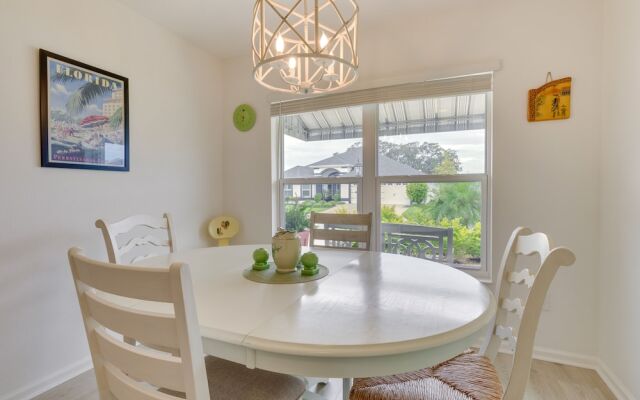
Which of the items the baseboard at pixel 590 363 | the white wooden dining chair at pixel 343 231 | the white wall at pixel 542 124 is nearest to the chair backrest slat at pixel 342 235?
the white wooden dining chair at pixel 343 231

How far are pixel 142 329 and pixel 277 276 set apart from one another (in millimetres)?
624

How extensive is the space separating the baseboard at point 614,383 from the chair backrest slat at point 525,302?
1.08 meters

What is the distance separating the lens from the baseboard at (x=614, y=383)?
1.63 metres

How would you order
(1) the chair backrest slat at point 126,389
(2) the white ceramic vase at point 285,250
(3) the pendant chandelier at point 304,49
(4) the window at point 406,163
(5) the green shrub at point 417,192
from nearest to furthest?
(1) the chair backrest slat at point 126,389 → (3) the pendant chandelier at point 304,49 → (2) the white ceramic vase at point 285,250 → (4) the window at point 406,163 → (5) the green shrub at point 417,192

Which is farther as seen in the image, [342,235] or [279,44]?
[342,235]

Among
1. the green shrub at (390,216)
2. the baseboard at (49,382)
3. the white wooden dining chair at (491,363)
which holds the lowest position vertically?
the baseboard at (49,382)

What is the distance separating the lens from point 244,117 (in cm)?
298

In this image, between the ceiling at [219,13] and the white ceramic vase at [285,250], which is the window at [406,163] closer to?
the ceiling at [219,13]

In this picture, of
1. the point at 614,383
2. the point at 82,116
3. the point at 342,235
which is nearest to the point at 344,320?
the point at 342,235

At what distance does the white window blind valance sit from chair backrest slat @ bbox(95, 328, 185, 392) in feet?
7.34

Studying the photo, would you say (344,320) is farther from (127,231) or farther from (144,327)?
(127,231)

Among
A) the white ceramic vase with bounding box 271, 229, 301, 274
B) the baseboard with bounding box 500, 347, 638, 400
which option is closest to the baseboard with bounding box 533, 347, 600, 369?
the baseboard with bounding box 500, 347, 638, 400

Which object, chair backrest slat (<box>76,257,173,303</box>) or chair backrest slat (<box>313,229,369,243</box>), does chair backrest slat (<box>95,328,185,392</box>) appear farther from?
chair backrest slat (<box>313,229,369,243</box>)

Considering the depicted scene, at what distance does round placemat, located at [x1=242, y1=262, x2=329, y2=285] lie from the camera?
3.92 feet
